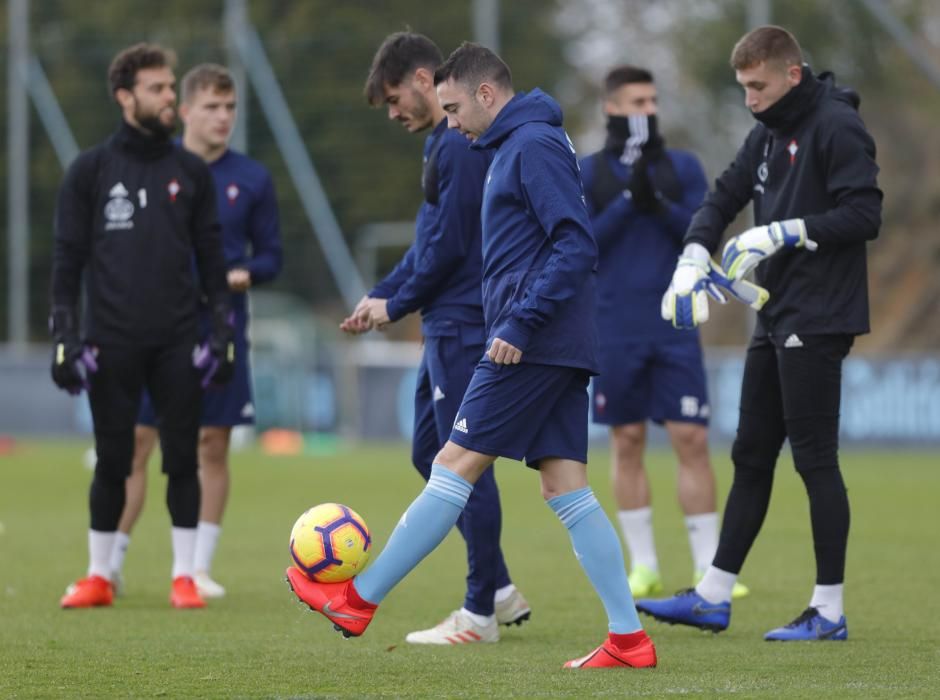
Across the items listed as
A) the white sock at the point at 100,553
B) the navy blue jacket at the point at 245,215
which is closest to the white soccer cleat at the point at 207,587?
the white sock at the point at 100,553

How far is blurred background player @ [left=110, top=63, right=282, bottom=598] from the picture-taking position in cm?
865

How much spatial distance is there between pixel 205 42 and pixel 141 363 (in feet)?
70.4

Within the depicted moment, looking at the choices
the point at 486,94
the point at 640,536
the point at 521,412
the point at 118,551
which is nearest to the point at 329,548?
the point at 521,412

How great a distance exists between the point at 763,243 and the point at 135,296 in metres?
2.94

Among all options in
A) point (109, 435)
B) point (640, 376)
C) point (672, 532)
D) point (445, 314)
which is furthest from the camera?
point (672, 532)

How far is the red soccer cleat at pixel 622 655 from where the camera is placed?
224 inches

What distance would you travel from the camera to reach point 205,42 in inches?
1115

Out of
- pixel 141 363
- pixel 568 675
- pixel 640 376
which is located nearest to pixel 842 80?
pixel 640 376

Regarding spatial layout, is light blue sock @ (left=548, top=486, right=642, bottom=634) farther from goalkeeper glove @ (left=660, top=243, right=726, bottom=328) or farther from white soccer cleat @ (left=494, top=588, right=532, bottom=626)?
white soccer cleat @ (left=494, top=588, right=532, bottom=626)

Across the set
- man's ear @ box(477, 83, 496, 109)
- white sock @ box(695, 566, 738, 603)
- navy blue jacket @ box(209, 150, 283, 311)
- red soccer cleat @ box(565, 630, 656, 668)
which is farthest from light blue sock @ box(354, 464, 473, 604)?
navy blue jacket @ box(209, 150, 283, 311)

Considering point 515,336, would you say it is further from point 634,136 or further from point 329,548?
point 634,136

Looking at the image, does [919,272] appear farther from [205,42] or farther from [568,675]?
[568,675]

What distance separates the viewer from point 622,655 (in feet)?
18.7

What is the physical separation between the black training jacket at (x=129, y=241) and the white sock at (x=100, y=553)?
920 millimetres
